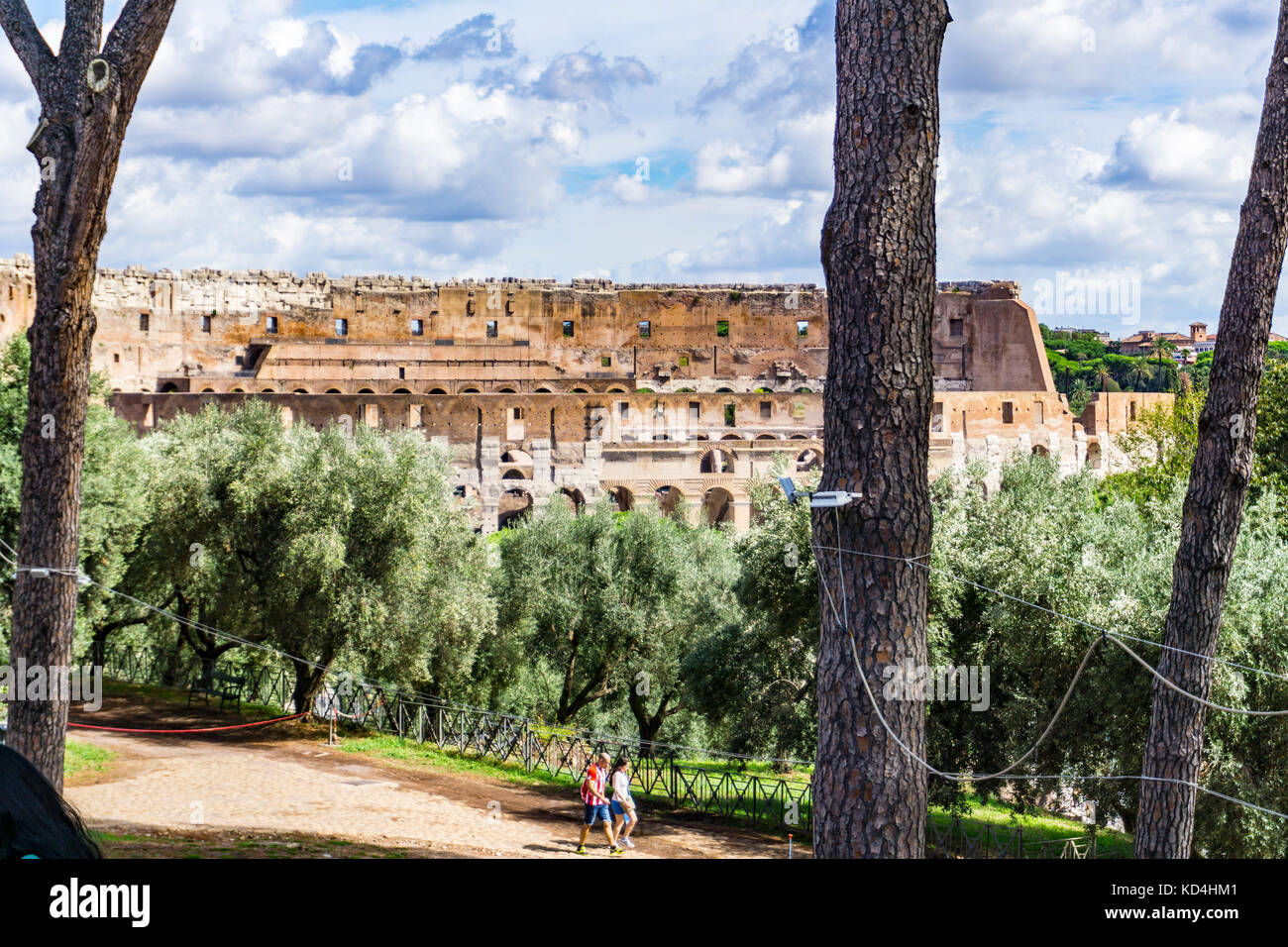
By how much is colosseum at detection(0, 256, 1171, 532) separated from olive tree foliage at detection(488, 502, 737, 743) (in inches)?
494

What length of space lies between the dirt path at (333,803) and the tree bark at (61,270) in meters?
3.46

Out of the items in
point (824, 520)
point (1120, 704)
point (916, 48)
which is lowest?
point (1120, 704)

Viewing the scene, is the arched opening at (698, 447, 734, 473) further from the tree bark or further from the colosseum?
the tree bark

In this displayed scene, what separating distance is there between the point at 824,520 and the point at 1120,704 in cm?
709

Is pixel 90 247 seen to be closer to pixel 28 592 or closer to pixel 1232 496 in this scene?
pixel 28 592

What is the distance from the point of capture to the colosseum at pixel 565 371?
35.6 metres

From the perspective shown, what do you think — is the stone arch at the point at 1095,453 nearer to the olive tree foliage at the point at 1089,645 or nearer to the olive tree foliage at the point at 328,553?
the olive tree foliage at the point at 1089,645

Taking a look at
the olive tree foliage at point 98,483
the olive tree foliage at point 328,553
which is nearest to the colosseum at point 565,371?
the olive tree foliage at point 328,553

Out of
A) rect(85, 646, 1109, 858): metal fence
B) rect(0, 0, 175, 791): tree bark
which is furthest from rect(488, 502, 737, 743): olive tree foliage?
rect(0, 0, 175, 791): tree bark

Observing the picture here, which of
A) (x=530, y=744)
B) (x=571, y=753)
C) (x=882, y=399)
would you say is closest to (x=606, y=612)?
(x=571, y=753)

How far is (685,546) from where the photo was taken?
20031 millimetres

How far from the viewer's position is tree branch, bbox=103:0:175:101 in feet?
18.8
